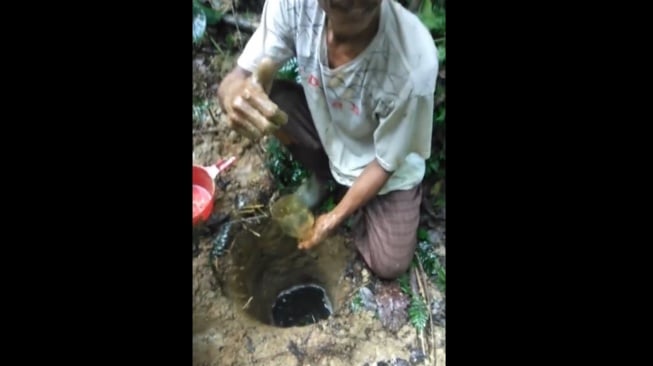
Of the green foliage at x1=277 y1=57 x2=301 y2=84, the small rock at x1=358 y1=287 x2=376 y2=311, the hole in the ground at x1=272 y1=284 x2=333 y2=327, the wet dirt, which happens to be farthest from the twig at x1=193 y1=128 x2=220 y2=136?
the small rock at x1=358 y1=287 x2=376 y2=311

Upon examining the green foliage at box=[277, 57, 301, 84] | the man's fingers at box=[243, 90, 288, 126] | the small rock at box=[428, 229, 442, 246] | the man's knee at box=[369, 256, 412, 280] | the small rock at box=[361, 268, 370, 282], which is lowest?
the small rock at box=[361, 268, 370, 282]

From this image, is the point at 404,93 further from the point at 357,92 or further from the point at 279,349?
the point at 279,349

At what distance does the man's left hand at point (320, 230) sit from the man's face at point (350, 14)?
60 centimetres

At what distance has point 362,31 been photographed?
271 cm

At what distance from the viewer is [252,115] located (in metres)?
2.81

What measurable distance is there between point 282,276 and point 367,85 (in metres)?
0.70

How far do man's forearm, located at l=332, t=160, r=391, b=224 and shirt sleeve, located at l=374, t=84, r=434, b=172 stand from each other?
29 mm

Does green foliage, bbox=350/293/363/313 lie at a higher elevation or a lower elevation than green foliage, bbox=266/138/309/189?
lower

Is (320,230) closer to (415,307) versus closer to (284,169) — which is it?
(284,169)

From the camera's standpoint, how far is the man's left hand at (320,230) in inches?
112

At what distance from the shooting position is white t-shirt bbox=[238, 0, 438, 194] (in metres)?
2.72

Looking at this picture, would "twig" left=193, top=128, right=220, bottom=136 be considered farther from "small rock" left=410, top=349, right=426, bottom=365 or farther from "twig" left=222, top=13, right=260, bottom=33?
"small rock" left=410, top=349, right=426, bottom=365

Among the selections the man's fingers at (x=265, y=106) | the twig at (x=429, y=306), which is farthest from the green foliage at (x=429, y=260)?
the man's fingers at (x=265, y=106)

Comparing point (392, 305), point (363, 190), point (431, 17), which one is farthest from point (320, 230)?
point (431, 17)
